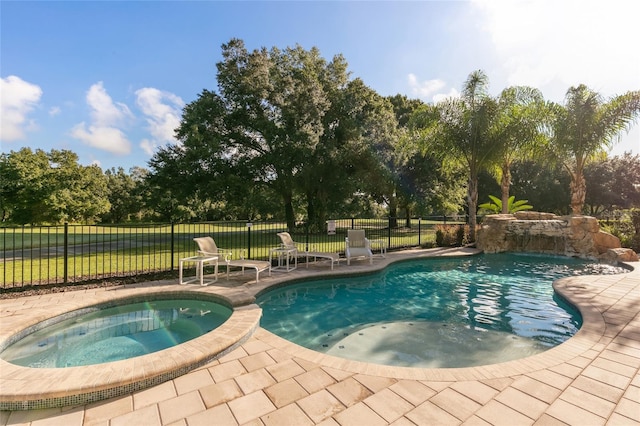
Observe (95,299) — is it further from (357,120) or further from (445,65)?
(357,120)

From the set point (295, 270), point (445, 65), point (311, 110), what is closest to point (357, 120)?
point (311, 110)

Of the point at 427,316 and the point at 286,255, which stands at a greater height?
the point at 286,255

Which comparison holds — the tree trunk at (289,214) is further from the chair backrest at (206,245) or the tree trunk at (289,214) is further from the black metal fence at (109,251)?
the chair backrest at (206,245)

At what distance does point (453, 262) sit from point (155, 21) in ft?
39.3

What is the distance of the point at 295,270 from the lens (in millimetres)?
8023

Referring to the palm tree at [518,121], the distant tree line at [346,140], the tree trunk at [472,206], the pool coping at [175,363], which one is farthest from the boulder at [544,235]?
the pool coping at [175,363]

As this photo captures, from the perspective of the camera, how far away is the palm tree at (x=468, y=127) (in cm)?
1243

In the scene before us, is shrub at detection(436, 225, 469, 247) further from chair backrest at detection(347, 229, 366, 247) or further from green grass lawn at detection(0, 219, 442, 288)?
chair backrest at detection(347, 229, 366, 247)

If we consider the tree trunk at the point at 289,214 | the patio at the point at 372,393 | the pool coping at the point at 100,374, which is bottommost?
the patio at the point at 372,393

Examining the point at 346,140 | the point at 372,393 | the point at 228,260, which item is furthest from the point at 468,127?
the point at 372,393

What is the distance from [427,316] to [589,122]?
498 inches

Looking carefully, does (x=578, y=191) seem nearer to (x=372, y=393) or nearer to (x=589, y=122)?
(x=589, y=122)

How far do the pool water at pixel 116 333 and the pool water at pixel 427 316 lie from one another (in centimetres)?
120

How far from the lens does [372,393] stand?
2697mm
